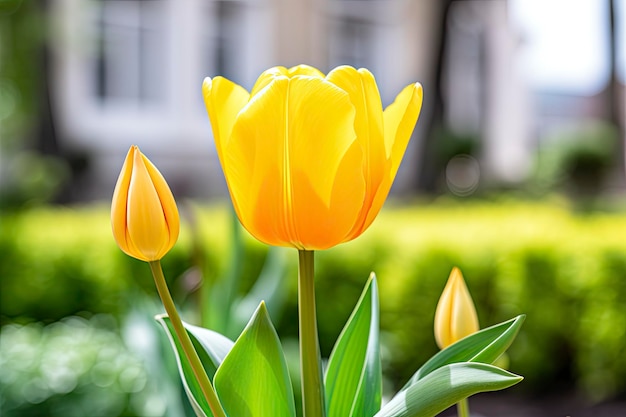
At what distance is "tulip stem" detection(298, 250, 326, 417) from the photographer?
0.54 metres

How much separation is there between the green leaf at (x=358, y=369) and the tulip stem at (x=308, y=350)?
57 millimetres

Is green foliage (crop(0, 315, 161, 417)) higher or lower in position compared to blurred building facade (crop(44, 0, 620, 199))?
lower

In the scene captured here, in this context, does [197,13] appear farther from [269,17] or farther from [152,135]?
[152,135]

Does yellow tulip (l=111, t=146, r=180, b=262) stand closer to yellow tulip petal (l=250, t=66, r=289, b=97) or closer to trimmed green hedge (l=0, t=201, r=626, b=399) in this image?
yellow tulip petal (l=250, t=66, r=289, b=97)

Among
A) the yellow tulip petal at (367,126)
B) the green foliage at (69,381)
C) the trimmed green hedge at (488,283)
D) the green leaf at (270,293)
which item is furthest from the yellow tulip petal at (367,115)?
the trimmed green hedge at (488,283)

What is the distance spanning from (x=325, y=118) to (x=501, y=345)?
0.65ft

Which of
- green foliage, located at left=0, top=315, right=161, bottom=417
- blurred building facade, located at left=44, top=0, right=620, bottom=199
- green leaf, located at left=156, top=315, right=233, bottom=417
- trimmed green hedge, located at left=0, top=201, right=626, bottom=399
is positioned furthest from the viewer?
blurred building facade, located at left=44, top=0, right=620, bottom=199

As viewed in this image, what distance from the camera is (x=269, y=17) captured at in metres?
13.5

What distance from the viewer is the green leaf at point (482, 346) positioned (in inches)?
21.9

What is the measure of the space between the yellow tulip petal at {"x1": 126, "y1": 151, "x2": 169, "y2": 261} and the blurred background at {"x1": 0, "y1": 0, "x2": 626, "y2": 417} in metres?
0.61

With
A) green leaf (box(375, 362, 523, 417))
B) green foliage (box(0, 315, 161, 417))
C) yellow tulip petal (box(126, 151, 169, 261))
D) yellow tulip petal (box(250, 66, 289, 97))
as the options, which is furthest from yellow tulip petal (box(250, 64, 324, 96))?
green foliage (box(0, 315, 161, 417))

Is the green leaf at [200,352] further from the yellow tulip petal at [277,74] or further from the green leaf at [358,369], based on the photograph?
the yellow tulip petal at [277,74]

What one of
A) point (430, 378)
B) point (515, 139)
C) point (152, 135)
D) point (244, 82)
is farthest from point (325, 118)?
point (515, 139)

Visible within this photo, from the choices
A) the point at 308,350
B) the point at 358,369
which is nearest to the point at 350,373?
the point at 358,369
